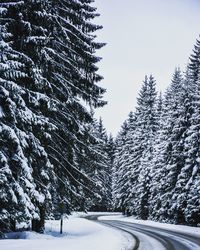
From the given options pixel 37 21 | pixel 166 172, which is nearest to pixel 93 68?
pixel 37 21

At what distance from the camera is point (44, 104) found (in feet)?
48.7

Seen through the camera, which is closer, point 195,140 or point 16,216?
point 16,216

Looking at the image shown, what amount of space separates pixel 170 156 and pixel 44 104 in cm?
2273

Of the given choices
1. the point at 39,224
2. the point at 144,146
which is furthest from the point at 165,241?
the point at 144,146

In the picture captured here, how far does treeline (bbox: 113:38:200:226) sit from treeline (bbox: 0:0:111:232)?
1341cm

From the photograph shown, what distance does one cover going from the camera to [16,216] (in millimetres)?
11727

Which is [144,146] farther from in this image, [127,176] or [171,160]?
[171,160]

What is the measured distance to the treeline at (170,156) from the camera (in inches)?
1161

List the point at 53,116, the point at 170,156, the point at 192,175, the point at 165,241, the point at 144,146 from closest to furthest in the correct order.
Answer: the point at 53,116, the point at 165,241, the point at 192,175, the point at 170,156, the point at 144,146

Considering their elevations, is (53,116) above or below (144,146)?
below

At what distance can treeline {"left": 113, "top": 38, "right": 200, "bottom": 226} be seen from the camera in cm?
2950

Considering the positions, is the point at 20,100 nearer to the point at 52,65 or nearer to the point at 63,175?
the point at 52,65

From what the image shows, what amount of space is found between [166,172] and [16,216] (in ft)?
84.9

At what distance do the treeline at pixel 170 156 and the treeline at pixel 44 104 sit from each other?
13.4m
